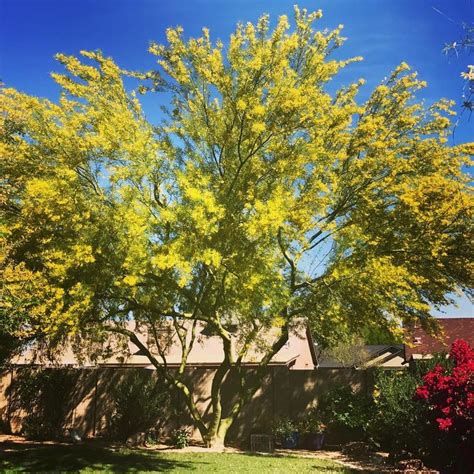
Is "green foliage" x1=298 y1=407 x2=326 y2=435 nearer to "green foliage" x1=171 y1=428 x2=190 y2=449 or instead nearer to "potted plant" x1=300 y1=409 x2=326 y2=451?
"potted plant" x1=300 y1=409 x2=326 y2=451

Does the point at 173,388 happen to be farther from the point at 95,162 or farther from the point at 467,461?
the point at 467,461

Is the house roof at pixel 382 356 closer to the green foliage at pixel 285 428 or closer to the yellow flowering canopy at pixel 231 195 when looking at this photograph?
the green foliage at pixel 285 428

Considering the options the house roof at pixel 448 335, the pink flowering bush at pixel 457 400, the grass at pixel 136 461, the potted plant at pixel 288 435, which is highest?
the house roof at pixel 448 335

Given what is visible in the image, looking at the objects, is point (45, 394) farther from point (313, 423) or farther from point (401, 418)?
point (401, 418)

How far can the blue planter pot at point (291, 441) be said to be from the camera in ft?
50.2

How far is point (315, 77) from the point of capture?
42.9ft

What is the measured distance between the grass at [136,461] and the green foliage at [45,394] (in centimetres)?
344

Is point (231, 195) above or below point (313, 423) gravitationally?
above

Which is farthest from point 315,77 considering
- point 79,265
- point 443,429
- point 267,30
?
point 443,429

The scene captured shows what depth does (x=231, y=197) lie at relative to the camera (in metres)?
11.7

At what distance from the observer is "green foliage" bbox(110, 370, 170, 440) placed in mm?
16172

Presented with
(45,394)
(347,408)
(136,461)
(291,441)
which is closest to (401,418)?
(347,408)

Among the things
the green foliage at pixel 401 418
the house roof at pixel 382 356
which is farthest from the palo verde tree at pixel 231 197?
the house roof at pixel 382 356

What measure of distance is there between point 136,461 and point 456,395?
7.07 m
